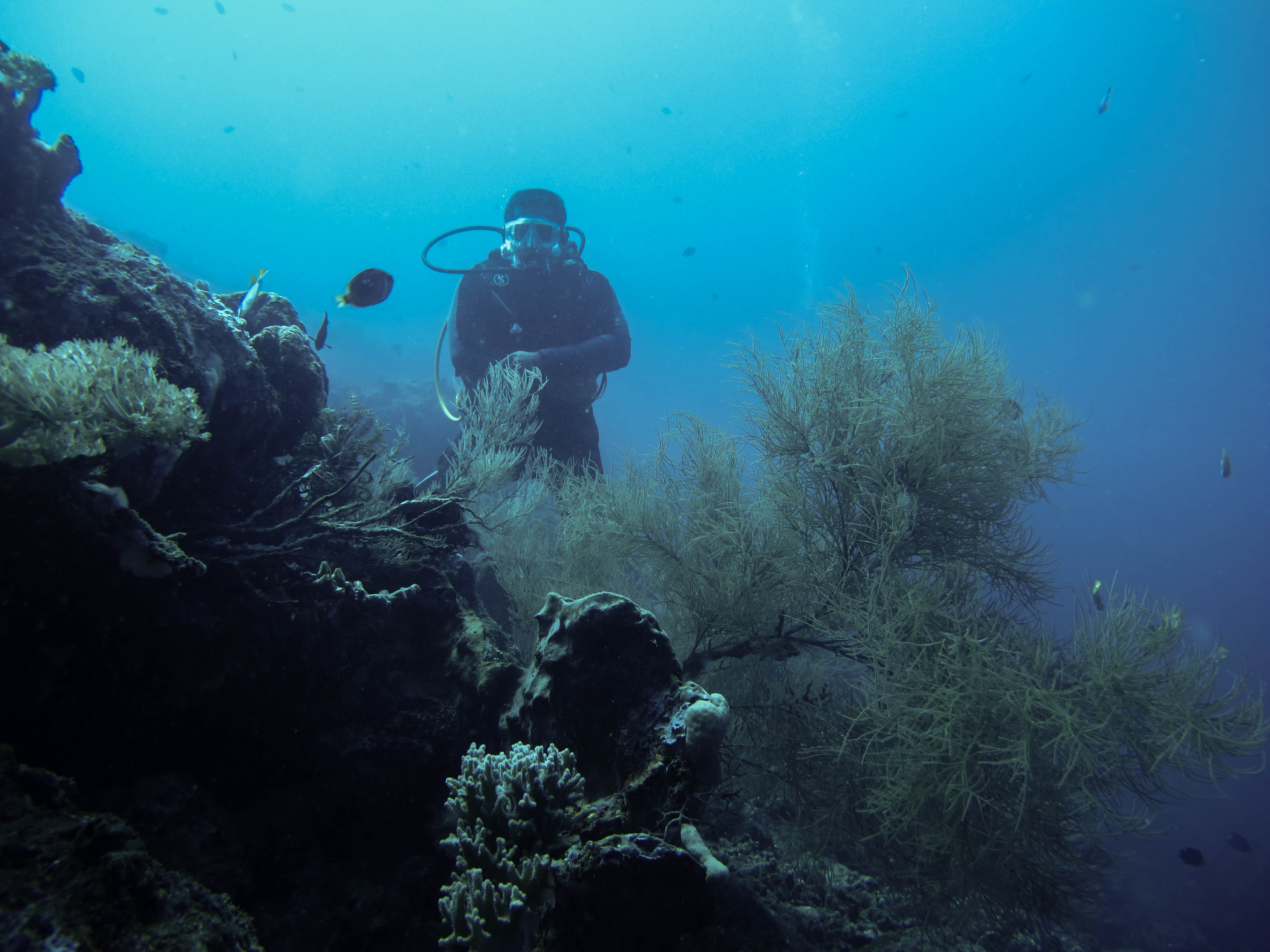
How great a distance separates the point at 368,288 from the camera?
471cm

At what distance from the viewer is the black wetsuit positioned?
293 inches

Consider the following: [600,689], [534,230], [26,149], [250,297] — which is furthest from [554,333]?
[600,689]

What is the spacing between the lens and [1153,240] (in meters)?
68.5

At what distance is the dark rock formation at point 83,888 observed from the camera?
3.85 ft

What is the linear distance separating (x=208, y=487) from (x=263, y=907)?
84.9 inches

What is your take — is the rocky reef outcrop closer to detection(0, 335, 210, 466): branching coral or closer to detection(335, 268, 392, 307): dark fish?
detection(0, 335, 210, 466): branching coral

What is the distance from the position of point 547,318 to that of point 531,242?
1.31 metres

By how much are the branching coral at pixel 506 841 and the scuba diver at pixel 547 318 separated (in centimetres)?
536

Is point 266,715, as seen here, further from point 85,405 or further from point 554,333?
point 554,333

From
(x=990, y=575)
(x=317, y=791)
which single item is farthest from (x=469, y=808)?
(x=990, y=575)

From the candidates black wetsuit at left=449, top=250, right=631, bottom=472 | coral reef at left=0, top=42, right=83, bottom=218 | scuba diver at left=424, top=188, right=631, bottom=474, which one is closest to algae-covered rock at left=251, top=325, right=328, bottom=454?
coral reef at left=0, top=42, right=83, bottom=218

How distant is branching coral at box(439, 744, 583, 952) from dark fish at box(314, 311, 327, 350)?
399 centimetres

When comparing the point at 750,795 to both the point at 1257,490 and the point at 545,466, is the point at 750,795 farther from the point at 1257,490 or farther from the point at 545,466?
the point at 1257,490

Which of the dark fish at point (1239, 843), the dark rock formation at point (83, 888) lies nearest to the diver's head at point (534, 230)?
the dark rock formation at point (83, 888)
